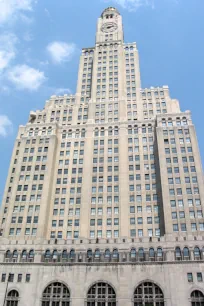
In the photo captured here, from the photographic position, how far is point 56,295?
5850cm

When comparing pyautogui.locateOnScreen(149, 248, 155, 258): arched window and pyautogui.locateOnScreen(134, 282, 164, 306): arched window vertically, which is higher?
pyautogui.locateOnScreen(149, 248, 155, 258): arched window

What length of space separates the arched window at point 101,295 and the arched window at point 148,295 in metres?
4.54

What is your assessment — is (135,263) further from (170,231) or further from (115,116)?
(115,116)

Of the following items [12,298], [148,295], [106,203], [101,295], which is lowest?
[12,298]

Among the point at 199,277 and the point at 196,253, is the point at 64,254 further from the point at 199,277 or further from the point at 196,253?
the point at 199,277

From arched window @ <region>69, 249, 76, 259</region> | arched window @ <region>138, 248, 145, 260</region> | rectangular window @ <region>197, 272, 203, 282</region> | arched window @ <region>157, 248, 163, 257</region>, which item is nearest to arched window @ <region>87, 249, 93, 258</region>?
arched window @ <region>69, 249, 76, 259</region>

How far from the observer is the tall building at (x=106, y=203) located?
5800cm

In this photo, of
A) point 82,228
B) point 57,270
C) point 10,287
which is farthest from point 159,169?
point 10,287

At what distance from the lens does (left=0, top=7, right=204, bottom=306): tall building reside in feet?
190

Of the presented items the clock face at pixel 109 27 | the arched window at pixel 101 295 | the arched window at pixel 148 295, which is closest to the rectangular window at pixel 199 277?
the arched window at pixel 148 295

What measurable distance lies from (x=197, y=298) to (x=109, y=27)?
10038 cm

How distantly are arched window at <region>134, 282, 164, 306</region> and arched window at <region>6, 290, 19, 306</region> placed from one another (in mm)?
23121

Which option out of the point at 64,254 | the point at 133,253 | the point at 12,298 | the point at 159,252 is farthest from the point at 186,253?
the point at 12,298

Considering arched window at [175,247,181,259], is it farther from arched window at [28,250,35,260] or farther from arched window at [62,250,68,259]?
arched window at [28,250,35,260]
